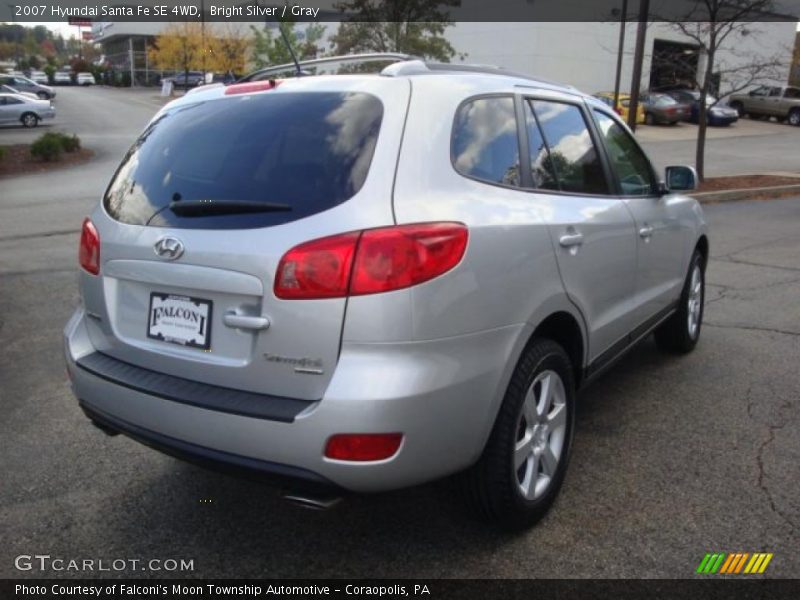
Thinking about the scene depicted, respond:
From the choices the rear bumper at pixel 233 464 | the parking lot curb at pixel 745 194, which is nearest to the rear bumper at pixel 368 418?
the rear bumper at pixel 233 464

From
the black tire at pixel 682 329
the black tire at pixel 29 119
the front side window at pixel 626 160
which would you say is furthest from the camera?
the black tire at pixel 29 119

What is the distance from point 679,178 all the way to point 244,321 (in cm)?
319

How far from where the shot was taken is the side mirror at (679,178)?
15.0 ft

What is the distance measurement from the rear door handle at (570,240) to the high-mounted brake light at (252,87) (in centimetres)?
133

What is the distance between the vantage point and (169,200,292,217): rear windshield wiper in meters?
2.53

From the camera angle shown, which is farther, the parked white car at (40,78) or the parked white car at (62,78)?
the parked white car at (62,78)

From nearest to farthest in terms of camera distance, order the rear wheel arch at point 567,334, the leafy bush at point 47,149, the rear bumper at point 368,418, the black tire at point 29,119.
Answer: the rear bumper at point 368,418
the rear wheel arch at point 567,334
the leafy bush at point 47,149
the black tire at point 29,119

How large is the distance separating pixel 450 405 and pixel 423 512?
3.02ft

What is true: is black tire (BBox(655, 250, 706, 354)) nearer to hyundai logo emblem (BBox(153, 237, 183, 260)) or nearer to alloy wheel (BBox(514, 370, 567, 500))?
alloy wheel (BBox(514, 370, 567, 500))

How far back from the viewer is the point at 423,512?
10.4 feet

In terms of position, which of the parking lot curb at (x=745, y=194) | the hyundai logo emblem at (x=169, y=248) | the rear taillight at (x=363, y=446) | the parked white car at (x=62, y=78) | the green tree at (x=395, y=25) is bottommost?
the parked white car at (x=62, y=78)

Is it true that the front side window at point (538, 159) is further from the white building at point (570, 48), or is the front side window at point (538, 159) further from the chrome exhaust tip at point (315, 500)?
the white building at point (570, 48)

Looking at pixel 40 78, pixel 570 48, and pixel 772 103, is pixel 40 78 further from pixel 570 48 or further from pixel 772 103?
pixel 772 103

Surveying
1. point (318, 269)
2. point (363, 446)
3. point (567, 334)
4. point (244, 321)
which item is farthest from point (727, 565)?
point (244, 321)
